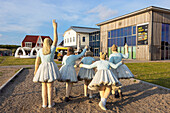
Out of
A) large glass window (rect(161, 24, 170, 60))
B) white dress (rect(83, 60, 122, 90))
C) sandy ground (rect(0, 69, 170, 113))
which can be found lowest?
sandy ground (rect(0, 69, 170, 113))

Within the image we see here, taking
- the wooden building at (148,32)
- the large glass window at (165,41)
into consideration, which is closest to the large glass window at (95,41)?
the wooden building at (148,32)

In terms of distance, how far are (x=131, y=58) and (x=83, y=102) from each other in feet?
75.1

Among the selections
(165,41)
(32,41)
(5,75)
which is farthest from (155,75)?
(32,41)

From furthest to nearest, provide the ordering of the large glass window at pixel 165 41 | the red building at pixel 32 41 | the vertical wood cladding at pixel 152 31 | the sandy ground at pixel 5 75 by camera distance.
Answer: the red building at pixel 32 41 → the large glass window at pixel 165 41 → the vertical wood cladding at pixel 152 31 → the sandy ground at pixel 5 75

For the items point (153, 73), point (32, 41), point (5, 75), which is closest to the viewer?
point (5, 75)

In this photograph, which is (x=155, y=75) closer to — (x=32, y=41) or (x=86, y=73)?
(x=86, y=73)

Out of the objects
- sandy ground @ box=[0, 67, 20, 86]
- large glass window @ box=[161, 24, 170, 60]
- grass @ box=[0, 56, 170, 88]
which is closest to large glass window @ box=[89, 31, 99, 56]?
large glass window @ box=[161, 24, 170, 60]

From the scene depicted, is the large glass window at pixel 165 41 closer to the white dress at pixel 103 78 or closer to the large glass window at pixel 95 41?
the large glass window at pixel 95 41

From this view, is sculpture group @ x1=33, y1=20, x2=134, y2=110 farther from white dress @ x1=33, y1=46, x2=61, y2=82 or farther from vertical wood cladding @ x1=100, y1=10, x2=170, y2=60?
vertical wood cladding @ x1=100, y1=10, x2=170, y2=60

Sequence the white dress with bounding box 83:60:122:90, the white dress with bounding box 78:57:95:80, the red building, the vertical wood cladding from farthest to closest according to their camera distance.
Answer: the red building, the vertical wood cladding, the white dress with bounding box 78:57:95:80, the white dress with bounding box 83:60:122:90

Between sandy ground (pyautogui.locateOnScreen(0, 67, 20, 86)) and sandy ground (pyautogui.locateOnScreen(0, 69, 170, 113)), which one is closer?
sandy ground (pyautogui.locateOnScreen(0, 69, 170, 113))

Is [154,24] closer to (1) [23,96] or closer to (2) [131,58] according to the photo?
(2) [131,58]

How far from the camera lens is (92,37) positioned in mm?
38312

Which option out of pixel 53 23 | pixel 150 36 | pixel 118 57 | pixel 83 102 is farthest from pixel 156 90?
pixel 150 36
